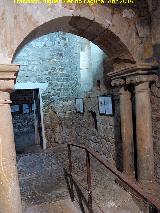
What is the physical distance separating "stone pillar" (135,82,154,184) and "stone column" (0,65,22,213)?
A: 1.93m

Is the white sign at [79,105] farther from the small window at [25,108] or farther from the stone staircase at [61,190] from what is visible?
the small window at [25,108]

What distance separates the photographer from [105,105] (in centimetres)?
525

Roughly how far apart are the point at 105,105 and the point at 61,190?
2129 mm

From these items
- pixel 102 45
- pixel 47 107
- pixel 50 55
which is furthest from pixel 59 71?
pixel 102 45

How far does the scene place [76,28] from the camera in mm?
3438

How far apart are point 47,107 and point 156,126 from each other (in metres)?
4.56

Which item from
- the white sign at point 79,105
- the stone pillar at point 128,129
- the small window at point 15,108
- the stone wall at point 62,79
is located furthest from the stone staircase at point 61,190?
the small window at point 15,108

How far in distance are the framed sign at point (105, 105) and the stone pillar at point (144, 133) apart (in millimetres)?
1430

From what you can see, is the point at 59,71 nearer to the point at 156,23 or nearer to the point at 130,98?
the point at 130,98

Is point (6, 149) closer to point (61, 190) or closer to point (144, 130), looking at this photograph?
point (61, 190)

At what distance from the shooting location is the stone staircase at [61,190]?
3.38 metres

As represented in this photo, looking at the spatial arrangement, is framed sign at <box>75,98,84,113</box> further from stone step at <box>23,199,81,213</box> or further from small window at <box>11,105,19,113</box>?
small window at <box>11,105,19,113</box>

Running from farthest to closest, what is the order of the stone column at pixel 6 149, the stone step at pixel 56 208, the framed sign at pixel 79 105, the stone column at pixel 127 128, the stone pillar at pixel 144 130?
1. the framed sign at pixel 79 105
2. the stone column at pixel 127 128
3. the stone pillar at pixel 144 130
4. the stone step at pixel 56 208
5. the stone column at pixel 6 149

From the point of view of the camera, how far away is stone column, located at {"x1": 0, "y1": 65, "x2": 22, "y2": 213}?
243 cm
